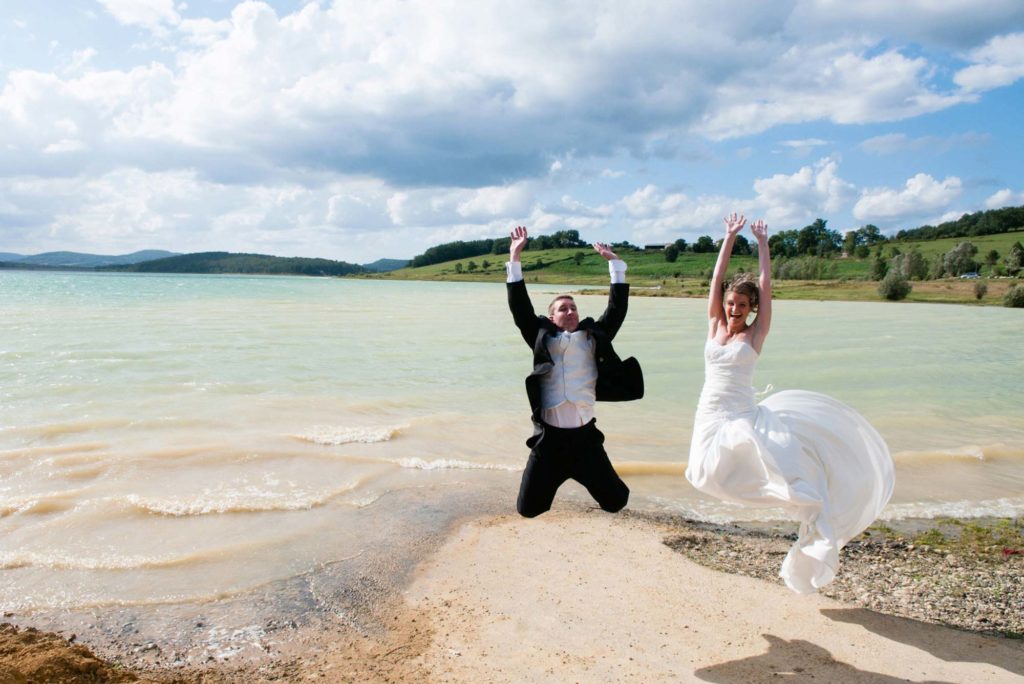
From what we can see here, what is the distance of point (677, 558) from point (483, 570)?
2.43 metres

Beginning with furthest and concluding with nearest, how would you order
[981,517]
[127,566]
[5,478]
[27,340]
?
1. [27,340]
2. [5,478]
3. [981,517]
4. [127,566]

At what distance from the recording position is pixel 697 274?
13550 cm

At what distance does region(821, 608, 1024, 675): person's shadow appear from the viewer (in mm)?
6305

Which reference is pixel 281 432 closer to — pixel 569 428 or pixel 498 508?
pixel 498 508

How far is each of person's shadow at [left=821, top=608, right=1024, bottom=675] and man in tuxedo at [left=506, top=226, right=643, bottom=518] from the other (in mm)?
2677

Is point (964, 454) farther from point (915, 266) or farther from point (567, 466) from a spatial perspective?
point (915, 266)

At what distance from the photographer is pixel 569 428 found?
7145 millimetres

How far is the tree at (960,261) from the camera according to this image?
11494 centimetres

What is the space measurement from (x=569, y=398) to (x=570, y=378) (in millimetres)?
205

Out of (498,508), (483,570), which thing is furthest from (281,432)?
(483,570)

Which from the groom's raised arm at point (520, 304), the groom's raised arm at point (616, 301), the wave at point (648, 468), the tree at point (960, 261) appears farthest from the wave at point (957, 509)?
the tree at point (960, 261)

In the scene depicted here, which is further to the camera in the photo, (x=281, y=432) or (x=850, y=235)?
(x=850, y=235)

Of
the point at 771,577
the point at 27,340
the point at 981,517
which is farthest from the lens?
the point at 27,340

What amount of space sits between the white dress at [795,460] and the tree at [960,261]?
128657 millimetres
